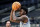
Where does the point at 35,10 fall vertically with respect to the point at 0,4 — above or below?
below

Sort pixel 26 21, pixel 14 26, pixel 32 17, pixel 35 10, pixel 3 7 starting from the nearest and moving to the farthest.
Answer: pixel 26 21 → pixel 14 26 → pixel 32 17 → pixel 35 10 → pixel 3 7

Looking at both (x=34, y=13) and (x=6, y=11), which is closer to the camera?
(x=34, y=13)

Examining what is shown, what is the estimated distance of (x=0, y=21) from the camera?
6852 mm

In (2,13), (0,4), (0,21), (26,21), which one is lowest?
(26,21)

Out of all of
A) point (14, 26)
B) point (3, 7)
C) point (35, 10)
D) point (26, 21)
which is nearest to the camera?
point (26, 21)

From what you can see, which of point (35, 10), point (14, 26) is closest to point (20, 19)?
point (14, 26)

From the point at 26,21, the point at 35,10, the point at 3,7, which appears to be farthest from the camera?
the point at 3,7

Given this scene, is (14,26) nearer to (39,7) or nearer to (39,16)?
(39,16)

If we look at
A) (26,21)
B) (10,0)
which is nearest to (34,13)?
(10,0)

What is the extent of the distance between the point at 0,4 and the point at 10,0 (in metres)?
0.73

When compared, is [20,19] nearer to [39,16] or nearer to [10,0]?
[39,16]

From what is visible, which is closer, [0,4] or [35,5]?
[35,5]

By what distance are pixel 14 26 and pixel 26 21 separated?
13.5 ft

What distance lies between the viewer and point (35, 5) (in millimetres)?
7980
